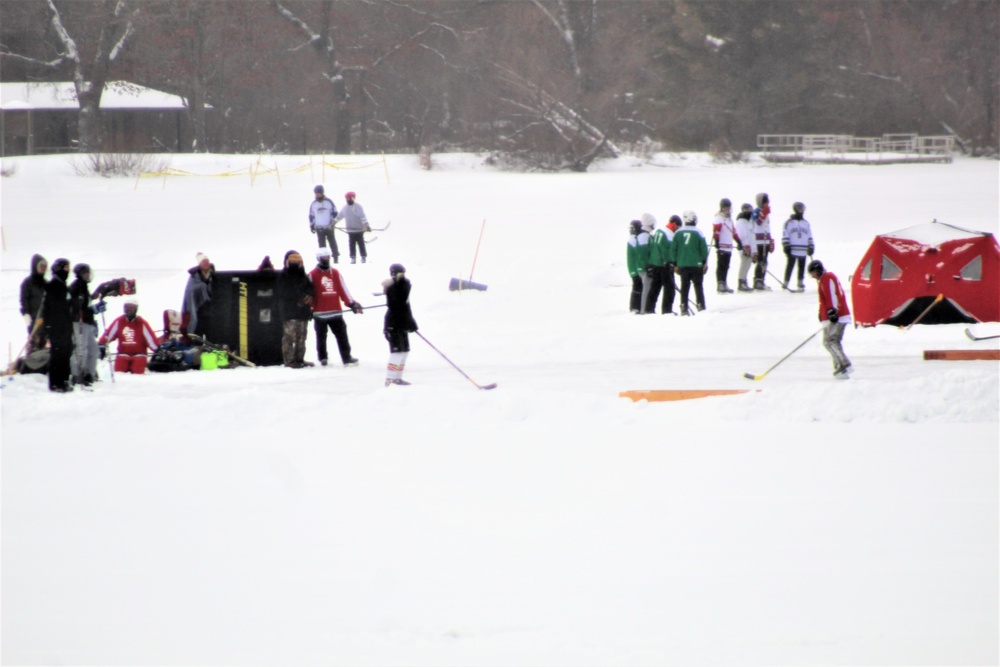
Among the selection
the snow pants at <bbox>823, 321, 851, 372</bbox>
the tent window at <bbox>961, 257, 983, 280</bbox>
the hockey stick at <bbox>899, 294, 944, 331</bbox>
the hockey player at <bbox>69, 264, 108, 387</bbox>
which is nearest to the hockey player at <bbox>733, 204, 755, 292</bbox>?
the hockey stick at <bbox>899, 294, 944, 331</bbox>

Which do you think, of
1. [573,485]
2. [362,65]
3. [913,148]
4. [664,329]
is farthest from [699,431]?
[362,65]

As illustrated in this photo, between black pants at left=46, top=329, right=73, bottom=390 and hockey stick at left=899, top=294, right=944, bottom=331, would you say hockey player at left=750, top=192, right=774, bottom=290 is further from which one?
black pants at left=46, top=329, right=73, bottom=390

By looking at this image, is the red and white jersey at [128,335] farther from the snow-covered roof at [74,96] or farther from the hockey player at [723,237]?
the snow-covered roof at [74,96]

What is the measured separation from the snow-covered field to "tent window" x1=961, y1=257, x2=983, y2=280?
2.11 feet

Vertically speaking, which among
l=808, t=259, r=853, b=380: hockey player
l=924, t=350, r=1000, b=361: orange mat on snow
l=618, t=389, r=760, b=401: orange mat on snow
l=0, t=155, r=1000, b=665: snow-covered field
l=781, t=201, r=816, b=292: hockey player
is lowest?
l=0, t=155, r=1000, b=665: snow-covered field

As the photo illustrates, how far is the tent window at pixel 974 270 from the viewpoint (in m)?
14.5

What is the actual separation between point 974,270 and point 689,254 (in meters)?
3.47

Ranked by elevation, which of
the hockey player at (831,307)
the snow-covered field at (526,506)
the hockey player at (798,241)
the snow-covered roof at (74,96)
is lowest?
the snow-covered field at (526,506)

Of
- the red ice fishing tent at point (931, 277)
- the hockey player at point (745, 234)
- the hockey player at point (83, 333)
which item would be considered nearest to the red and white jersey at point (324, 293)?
the hockey player at point (83, 333)

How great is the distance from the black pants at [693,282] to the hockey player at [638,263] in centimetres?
50

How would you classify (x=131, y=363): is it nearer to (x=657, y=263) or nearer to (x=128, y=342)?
(x=128, y=342)

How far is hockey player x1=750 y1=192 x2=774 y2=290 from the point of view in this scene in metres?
17.8

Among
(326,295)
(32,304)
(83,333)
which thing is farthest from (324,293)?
(32,304)

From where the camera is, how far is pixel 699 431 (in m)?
9.88
